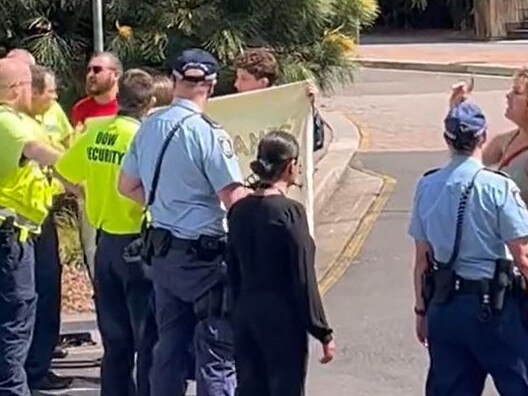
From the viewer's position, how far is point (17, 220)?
6910mm

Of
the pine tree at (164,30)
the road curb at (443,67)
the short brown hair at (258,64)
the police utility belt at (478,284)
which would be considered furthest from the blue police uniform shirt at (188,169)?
the road curb at (443,67)

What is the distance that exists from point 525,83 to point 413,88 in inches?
725

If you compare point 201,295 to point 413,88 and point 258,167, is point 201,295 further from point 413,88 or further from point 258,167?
point 413,88

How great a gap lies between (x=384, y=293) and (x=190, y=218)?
372 cm

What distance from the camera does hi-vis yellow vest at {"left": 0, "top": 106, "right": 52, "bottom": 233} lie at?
265 inches

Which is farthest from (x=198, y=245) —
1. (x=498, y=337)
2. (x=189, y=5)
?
(x=189, y=5)

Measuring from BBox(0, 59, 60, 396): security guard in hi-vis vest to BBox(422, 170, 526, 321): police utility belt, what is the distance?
212 cm

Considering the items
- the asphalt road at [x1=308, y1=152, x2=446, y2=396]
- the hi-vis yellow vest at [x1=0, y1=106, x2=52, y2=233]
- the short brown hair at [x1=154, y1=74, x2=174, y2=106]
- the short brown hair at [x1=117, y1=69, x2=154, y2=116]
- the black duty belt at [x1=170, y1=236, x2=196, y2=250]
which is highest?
the short brown hair at [x1=117, y1=69, x2=154, y2=116]

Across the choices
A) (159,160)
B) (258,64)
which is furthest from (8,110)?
(258,64)

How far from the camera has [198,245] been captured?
6.21 m

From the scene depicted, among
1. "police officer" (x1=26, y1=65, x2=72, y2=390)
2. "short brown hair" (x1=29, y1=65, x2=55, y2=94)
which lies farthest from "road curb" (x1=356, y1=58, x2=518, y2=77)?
"short brown hair" (x1=29, y1=65, x2=55, y2=94)

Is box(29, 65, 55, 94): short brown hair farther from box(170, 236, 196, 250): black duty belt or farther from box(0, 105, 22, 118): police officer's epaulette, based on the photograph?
box(170, 236, 196, 250): black duty belt

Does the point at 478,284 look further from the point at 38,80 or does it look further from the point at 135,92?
the point at 38,80

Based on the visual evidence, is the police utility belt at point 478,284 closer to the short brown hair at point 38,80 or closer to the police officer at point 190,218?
the police officer at point 190,218
